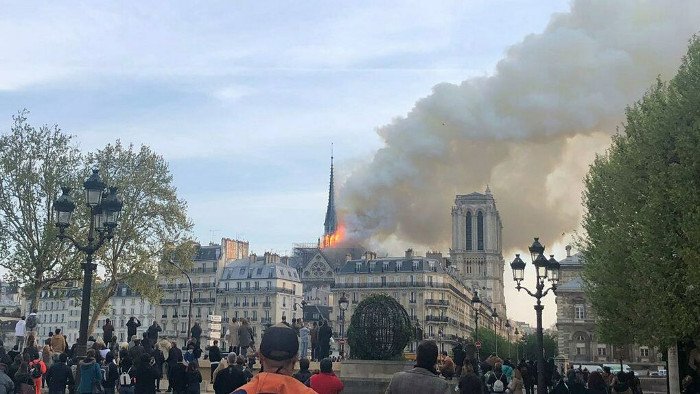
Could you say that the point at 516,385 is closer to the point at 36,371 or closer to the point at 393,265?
the point at 36,371

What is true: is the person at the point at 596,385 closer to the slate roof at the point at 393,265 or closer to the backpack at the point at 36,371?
the backpack at the point at 36,371

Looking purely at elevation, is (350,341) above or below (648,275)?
below

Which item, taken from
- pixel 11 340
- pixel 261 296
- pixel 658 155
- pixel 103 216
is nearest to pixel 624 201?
pixel 658 155

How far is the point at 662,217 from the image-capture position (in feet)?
79.7

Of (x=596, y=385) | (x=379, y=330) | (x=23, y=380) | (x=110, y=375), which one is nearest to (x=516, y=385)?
(x=596, y=385)

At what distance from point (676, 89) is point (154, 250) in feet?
101

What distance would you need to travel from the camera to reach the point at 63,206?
56.9ft

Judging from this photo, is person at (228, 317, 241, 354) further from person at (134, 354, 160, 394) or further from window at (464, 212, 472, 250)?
window at (464, 212, 472, 250)

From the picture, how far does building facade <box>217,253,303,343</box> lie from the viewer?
99.8 meters

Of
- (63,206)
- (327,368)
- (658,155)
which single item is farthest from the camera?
(658,155)

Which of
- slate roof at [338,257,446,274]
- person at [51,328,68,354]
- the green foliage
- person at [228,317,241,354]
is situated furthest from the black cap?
slate roof at [338,257,446,274]

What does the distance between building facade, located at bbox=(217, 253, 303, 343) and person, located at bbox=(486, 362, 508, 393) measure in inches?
3104

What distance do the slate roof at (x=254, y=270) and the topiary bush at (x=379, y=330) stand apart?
75.2 metres

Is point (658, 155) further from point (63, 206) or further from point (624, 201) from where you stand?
point (63, 206)
